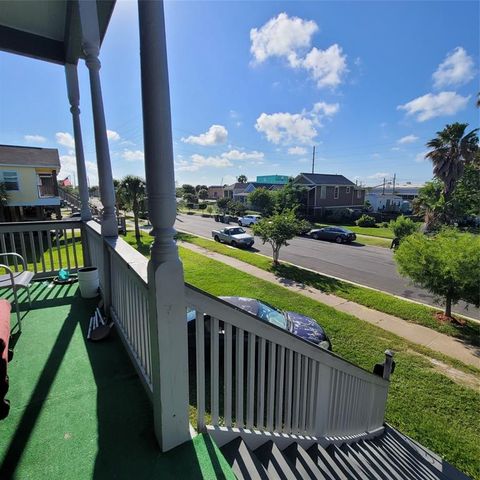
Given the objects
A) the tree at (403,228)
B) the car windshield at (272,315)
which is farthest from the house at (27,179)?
the tree at (403,228)

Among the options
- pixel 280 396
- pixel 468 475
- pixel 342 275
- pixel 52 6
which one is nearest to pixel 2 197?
pixel 52 6

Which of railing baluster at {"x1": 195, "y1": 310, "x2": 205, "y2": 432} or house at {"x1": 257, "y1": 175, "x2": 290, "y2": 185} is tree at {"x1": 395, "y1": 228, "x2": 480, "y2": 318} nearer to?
railing baluster at {"x1": 195, "y1": 310, "x2": 205, "y2": 432}

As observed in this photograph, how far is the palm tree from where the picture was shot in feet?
72.9

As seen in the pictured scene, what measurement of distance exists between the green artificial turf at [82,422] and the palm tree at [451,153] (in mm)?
26557

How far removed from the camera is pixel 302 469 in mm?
1892

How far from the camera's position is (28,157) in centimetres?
1733

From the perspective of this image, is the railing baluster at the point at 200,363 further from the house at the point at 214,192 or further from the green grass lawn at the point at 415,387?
the house at the point at 214,192

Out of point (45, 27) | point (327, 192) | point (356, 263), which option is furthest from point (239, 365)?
point (327, 192)

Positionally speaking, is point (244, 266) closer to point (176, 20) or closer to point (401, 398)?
point (401, 398)

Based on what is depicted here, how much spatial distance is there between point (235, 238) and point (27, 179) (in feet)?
43.2

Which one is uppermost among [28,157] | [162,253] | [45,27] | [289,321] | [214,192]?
[45,27]

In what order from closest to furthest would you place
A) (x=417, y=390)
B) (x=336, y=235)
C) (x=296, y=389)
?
(x=296, y=389) → (x=417, y=390) → (x=336, y=235)

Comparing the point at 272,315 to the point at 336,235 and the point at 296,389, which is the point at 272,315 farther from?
the point at 336,235

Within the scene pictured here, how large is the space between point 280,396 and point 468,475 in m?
3.34
